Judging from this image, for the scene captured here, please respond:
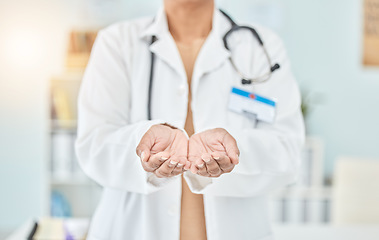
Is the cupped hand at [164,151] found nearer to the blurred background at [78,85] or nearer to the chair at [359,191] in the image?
the chair at [359,191]

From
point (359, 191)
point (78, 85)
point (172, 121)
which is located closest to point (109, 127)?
point (172, 121)

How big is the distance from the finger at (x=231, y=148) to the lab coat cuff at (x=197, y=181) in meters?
0.13

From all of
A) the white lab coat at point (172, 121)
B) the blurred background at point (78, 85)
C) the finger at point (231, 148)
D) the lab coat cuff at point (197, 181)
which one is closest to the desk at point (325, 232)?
the white lab coat at point (172, 121)

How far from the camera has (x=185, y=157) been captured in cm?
97

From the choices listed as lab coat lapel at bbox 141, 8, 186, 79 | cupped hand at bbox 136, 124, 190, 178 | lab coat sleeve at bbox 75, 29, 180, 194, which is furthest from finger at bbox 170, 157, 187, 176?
lab coat lapel at bbox 141, 8, 186, 79

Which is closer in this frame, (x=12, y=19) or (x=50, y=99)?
(x=50, y=99)

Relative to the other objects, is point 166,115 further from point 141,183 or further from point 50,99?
point 50,99

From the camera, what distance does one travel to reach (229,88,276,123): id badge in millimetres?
1233

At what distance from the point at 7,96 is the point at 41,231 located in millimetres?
2782

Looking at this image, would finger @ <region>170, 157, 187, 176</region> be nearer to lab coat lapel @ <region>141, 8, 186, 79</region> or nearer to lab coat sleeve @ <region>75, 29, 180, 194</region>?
lab coat sleeve @ <region>75, 29, 180, 194</region>

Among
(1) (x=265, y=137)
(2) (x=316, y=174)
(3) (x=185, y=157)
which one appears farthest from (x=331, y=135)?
(3) (x=185, y=157)

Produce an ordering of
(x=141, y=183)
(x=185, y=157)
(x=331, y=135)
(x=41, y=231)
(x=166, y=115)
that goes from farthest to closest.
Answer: (x=331, y=135) < (x=41, y=231) < (x=166, y=115) < (x=141, y=183) < (x=185, y=157)

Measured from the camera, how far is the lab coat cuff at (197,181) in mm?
1116

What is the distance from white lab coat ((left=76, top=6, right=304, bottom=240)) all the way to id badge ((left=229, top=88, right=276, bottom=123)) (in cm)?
2
